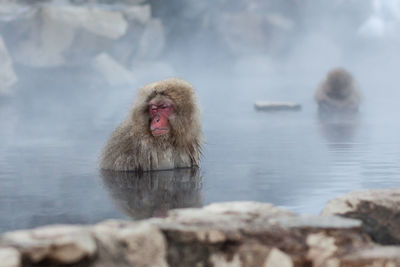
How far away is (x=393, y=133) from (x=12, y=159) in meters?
3.01

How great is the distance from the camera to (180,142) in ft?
A: 12.0

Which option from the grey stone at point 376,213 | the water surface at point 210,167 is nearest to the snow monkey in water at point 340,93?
the water surface at point 210,167

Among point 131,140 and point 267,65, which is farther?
point 267,65

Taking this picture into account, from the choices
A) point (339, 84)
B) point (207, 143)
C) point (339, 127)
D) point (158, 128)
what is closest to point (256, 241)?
point (158, 128)

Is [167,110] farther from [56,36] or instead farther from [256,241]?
[56,36]

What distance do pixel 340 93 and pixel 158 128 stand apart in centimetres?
455

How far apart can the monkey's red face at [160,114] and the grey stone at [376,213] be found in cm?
160

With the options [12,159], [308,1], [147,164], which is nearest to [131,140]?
[147,164]

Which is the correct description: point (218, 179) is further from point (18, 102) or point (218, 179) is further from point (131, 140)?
point (18, 102)

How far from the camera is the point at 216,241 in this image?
1.72m

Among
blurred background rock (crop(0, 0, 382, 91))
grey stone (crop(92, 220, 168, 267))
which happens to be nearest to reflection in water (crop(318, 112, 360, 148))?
grey stone (crop(92, 220, 168, 267))

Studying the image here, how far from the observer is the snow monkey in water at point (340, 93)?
771 cm

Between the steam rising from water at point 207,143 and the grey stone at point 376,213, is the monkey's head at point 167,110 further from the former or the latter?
the grey stone at point 376,213

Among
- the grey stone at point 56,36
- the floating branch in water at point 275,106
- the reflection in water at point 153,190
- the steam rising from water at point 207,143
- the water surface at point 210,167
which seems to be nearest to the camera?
the reflection in water at point 153,190
